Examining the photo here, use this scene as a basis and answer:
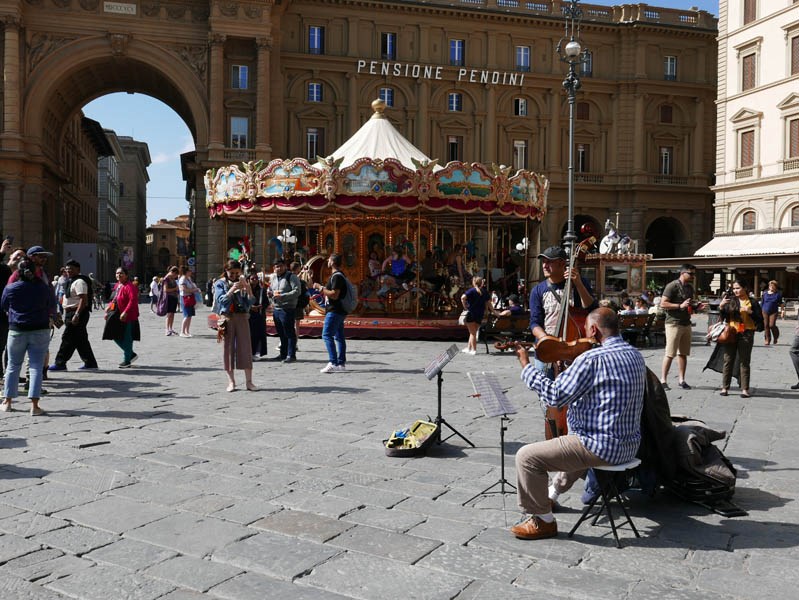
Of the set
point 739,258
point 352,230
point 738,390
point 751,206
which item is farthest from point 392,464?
point 751,206

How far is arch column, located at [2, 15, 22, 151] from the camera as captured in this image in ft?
116

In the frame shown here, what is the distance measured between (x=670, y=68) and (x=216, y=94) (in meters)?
26.2

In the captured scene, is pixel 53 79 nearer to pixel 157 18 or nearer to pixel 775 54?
pixel 157 18

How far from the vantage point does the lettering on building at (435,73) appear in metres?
42.3

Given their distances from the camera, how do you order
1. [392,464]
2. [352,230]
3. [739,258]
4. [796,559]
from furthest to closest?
[739,258] < [352,230] < [392,464] < [796,559]

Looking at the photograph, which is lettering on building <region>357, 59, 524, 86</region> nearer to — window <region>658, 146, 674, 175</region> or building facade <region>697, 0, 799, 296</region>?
window <region>658, 146, 674, 175</region>

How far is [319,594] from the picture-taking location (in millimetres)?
3850

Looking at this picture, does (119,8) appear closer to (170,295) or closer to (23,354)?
(170,295)

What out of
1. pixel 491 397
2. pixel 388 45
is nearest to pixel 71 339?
pixel 491 397

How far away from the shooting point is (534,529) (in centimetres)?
459

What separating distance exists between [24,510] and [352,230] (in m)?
16.0

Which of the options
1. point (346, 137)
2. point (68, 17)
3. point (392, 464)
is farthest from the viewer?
point (346, 137)

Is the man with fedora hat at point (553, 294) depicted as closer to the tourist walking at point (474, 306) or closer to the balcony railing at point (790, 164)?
the tourist walking at point (474, 306)

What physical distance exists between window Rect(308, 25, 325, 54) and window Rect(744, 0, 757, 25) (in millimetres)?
20626
